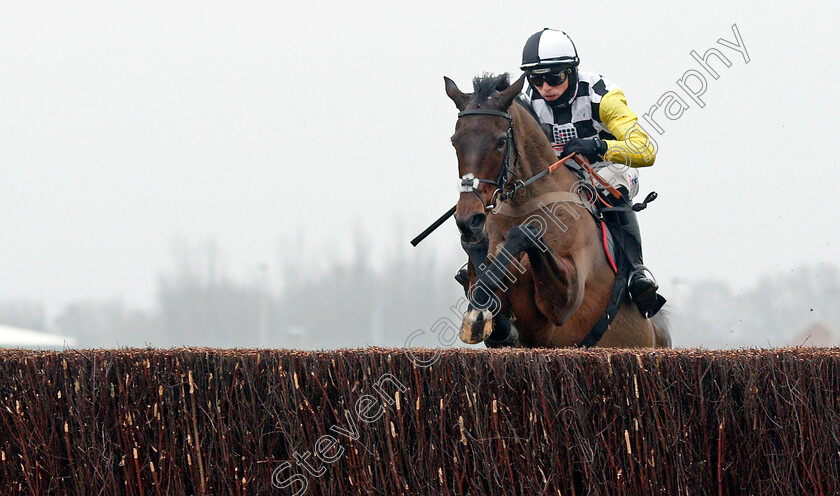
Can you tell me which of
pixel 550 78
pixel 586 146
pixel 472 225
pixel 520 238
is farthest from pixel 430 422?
pixel 550 78

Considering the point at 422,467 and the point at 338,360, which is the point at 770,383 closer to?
the point at 422,467

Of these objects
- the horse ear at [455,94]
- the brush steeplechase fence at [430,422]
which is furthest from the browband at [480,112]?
the brush steeplechase fence at [430,422]

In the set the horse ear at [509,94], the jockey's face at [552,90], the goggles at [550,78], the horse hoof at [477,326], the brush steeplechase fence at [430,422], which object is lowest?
the brush steeplechase fence at [430,422]

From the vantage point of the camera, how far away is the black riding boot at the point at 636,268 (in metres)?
6.27

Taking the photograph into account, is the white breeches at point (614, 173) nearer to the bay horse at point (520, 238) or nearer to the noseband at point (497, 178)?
the bay horse at point (520, 238)

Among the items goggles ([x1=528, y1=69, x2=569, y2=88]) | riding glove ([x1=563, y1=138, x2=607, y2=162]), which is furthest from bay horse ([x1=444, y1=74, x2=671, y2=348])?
goggles ([x1=528, y1=69, x2=569, y2=88])

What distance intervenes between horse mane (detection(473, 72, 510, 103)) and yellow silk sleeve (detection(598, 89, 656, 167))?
2.67 feet

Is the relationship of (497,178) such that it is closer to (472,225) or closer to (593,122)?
(472,225)

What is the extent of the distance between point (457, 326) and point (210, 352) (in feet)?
6.43

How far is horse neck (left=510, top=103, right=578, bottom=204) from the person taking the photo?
5.77 meters

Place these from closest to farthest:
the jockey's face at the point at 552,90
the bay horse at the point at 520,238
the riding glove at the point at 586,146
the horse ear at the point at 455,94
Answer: the bay horse at the point at 520,238
the horse ear at the point at 455,94
the riding glove at the point at 586,146
the jockey's face at the point at 552,90

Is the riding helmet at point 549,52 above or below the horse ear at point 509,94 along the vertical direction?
above

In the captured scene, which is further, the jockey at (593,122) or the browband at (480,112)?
the jockey at (593,122)

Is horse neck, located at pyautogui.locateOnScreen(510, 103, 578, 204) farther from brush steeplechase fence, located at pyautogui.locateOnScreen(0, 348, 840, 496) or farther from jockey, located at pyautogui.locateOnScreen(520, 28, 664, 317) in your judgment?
brush steeplechase fence, located at pyautogui.locateOnScreen(0, 348, 840, 496)
